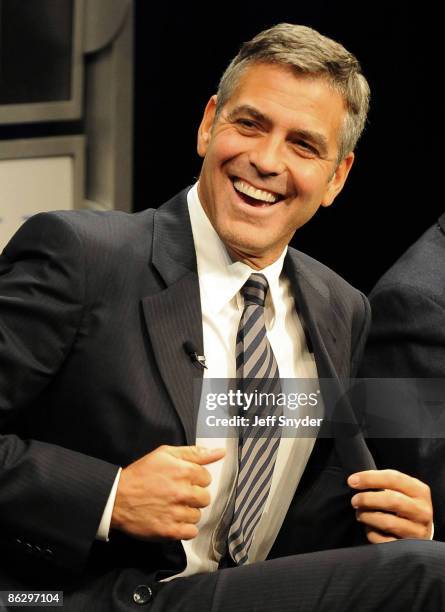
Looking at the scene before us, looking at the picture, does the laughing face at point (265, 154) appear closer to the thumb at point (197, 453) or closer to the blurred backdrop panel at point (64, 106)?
the thumb at point (197, 453)

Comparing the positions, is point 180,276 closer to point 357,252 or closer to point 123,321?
point 123,321

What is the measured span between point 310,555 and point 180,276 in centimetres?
51

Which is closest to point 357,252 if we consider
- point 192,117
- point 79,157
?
point 192,117

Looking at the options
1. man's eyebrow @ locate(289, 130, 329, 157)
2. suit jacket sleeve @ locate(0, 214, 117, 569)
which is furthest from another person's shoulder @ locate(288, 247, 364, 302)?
suit jacket sleeve @ locate(0, 214, 117, 569)

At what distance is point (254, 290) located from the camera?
214cm

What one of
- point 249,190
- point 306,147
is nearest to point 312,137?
point 306,147

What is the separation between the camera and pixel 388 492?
6.56 feet

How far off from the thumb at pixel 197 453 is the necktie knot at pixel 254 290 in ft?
1.15

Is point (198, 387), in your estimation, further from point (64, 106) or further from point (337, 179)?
point (64, 106)

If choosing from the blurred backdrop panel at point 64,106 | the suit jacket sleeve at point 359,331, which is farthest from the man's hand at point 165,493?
the blurred backdrop panel at point 64,106

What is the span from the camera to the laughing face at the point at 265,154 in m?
2.10

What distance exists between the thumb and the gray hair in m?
0.66

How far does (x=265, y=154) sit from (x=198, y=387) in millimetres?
428

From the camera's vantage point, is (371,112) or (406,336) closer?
(406,336)
